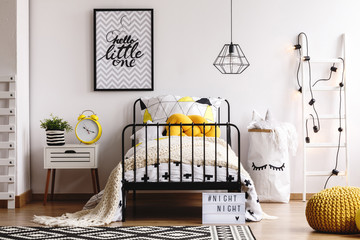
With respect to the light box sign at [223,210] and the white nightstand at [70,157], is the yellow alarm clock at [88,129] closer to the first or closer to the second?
the white nightstand at [70,157]

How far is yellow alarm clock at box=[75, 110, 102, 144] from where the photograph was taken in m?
4.59

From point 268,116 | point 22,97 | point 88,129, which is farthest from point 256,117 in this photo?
point 22,97

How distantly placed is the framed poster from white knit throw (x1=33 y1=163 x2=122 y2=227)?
1403mm

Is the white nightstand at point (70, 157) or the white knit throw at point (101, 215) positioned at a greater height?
the white nightstand at point (70, 157)

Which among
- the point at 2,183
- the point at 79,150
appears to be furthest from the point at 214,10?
the point at 2,183

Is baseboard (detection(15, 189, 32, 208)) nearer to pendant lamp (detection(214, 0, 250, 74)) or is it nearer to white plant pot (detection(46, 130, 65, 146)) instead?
white plant pot (detection(46, 130, 65, 146))

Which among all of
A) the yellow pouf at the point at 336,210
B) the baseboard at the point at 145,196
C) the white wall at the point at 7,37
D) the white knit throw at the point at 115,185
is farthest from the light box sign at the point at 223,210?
the white wall at the point at 7,37

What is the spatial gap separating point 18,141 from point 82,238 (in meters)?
1.74

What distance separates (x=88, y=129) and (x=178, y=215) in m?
1.26

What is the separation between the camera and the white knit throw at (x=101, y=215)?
3.43m

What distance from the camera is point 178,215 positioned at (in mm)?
3871

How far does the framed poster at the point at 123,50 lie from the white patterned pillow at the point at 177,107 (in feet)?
0.76

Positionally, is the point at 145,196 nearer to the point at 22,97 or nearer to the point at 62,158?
the point at 62,158

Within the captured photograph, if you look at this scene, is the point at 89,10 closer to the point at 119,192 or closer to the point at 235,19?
the point at 235,19
